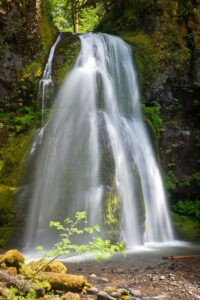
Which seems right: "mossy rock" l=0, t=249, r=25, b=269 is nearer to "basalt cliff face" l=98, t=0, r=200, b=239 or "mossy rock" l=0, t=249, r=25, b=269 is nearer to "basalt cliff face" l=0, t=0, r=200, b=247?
"basalt cliff face" l=0, t=0, r=200, b=247

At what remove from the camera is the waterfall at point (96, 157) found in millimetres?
6227

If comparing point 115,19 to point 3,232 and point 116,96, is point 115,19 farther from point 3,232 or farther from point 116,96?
point 3,232

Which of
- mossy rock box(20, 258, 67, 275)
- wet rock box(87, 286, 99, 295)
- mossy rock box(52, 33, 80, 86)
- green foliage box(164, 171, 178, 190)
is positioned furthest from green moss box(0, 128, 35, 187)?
green foliage box(164, 171, 178, 190)

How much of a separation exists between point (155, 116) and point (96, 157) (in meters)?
4.73

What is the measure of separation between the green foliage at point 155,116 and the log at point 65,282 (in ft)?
25.6

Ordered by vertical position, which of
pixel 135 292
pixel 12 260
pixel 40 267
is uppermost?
pixel 12 260

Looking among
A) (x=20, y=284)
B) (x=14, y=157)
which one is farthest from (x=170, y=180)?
(x=20, y=284)

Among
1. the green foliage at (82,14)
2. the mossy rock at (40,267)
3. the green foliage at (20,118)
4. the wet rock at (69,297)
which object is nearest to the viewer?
the wet rock at (69,297)

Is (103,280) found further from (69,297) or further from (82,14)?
(82,14)

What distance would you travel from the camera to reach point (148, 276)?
3.83 meters

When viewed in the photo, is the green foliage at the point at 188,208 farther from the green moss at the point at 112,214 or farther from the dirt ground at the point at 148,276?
the dirt ground at the point at 148,276

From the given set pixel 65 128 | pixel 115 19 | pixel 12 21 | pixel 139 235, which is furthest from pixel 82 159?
pixel 115 19

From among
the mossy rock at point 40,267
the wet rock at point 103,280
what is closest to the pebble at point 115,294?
the wet rock at point 103,280

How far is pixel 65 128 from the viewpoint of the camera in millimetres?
7398
